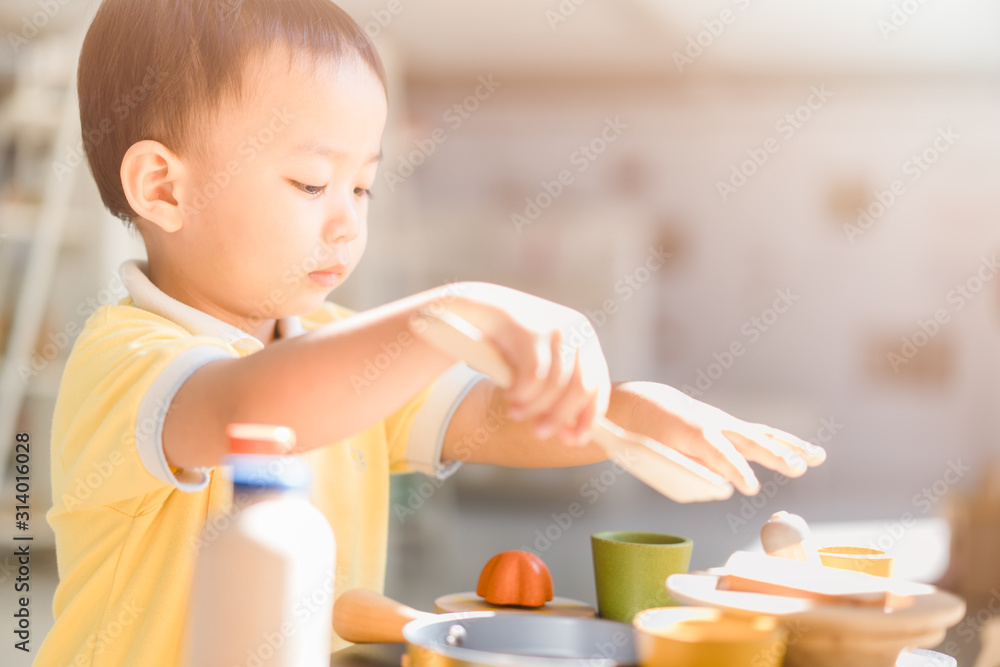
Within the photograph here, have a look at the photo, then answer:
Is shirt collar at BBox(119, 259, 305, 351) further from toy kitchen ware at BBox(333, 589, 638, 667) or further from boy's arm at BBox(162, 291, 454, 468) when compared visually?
toy kitchen ware at BBox(333, 589, 638, 667)

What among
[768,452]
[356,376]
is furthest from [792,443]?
[356,376]

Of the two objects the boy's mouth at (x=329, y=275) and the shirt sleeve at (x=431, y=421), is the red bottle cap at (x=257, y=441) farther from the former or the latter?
the shirt sleeve at (x=431, y=421)

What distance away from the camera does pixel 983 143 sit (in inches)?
206

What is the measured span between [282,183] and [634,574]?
466 millimetres

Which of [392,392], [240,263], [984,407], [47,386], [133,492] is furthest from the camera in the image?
[984,407]

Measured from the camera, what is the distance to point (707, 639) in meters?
0.47

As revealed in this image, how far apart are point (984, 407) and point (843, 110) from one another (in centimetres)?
198

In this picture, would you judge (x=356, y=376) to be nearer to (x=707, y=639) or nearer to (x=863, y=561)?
(x=707, y=639)

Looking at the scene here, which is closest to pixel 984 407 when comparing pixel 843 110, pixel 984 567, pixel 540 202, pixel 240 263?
pixel 843 110

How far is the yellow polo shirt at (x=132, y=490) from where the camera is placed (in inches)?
25.7

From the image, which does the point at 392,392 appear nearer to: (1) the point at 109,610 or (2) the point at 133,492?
(2) the point at 133,492

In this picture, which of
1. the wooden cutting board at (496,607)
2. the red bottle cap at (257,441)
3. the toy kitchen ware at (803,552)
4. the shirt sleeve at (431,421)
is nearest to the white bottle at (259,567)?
the red bottle cap at (257,441)

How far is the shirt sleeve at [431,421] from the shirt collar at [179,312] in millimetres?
233

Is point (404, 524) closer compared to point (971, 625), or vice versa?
point (971, 625)
